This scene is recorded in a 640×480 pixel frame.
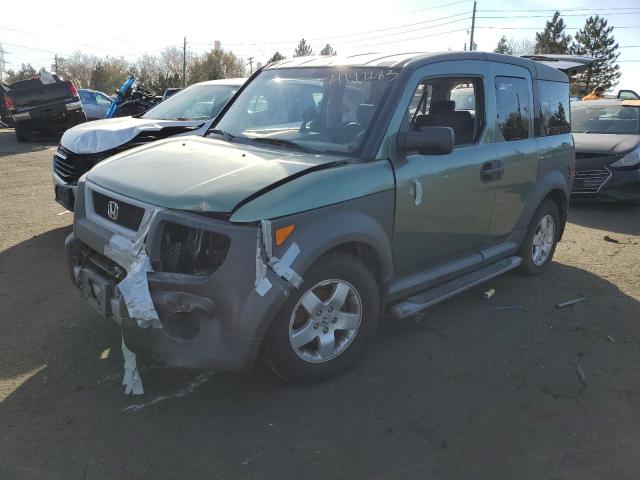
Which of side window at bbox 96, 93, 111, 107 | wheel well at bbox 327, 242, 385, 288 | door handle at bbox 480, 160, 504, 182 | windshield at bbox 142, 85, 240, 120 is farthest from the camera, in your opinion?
side window at bbox 96, 93, 111, 107

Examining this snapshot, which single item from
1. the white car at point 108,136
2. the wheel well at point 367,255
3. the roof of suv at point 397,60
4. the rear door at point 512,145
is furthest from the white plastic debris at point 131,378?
the rear door at point 512,145

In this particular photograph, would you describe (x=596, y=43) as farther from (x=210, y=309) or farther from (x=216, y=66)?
(x=210, y=309)

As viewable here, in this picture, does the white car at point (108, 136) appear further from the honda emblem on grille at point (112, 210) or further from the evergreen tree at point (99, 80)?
the evergreen tree at point (99, 80)

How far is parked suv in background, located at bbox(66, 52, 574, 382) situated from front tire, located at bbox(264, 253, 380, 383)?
10 millimetres

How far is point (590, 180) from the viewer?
8500mm

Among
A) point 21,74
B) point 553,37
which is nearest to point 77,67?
point 21,74

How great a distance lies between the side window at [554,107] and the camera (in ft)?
16.3

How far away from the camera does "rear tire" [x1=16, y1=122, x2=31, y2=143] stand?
14773 mm

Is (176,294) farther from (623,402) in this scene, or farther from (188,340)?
(623,402)

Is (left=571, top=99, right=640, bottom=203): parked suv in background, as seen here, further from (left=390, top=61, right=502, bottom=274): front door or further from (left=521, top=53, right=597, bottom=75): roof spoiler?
(left=390, top=61, right=502, bottom=274): front door

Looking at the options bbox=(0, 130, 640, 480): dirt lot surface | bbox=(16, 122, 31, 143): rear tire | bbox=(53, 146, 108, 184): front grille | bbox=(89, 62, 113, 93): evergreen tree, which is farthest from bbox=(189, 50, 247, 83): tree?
bbox=(0, 130, 640, 480): dirt lot surface

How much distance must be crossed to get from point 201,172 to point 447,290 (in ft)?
6.52

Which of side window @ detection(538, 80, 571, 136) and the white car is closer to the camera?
side window @ detection(538, 80, 571, 136)

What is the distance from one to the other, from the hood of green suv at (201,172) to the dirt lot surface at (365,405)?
116 cm
